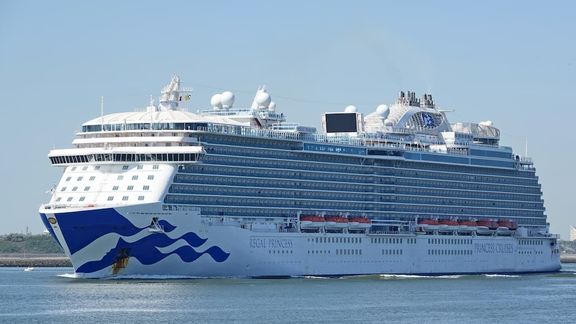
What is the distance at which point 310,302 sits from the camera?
69.7 metres

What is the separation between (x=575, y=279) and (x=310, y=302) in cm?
3791

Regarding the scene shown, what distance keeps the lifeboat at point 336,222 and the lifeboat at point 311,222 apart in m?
0.59

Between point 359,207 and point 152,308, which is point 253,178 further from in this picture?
point 152,308

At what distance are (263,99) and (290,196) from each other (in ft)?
22.4

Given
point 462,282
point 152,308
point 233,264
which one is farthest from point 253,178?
point 152,308

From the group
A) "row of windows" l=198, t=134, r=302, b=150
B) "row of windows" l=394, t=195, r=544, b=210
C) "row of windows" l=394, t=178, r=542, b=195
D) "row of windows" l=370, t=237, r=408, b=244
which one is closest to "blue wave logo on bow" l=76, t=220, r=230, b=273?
"row of windows" l=198, t=134, r=302, b=150

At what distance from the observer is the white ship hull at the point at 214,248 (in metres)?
77.5

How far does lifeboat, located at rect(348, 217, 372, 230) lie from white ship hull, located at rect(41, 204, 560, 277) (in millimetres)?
599

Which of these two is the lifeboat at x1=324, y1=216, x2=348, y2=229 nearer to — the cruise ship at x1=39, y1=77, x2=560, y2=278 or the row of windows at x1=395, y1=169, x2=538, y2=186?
the cruise ship at x1=39, y1=77, x2=560, y2=278

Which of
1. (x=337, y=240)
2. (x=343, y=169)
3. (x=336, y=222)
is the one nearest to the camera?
(x=337, y=240)

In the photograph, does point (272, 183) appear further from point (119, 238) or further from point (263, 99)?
point (119, 238)

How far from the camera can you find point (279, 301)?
69.6 metres

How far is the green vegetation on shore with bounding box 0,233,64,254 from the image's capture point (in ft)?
590

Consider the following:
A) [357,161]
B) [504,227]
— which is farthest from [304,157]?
[504,227]
